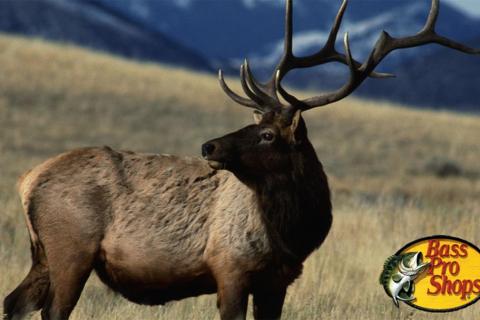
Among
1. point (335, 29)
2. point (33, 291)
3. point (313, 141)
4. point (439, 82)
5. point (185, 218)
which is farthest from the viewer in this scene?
point (439, 82)

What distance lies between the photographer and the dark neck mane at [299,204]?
6074 mm

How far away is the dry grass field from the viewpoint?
767 centimetres

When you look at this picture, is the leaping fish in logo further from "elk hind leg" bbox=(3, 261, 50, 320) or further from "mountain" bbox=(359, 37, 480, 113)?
"mountain" bbox=(359, 37, 480, 113)

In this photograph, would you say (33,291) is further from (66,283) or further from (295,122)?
(295,122)

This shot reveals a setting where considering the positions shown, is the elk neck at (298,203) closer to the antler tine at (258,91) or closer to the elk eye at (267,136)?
the elk eye at (267,136)

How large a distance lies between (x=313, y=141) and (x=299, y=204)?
72.8 feet

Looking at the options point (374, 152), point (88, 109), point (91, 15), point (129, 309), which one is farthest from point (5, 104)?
point (91, 15)

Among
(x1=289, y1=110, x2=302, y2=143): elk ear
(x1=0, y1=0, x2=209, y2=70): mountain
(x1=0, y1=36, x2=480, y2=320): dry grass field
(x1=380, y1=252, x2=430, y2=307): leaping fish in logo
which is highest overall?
(x1=289, y1=110, x2=302, y2=143): elk ear

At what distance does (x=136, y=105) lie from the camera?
30609 mm

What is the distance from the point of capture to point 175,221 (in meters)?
6.08

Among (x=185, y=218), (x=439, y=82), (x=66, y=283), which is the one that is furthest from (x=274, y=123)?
(x=439, y=82)

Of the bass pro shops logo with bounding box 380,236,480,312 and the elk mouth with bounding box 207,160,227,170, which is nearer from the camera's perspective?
the elk mouth with bounding box 207,160,227,170

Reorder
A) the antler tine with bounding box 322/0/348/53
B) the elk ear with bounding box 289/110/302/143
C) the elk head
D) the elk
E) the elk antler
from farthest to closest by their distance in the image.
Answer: the antler tine with bounding box 322/0/348/53
the elk antler
the elk ear with bounding box 289/110/302/143
the elk head
the elk

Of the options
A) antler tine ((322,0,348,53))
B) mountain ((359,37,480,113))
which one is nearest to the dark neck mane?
antler tine ((322,0,348,53))
